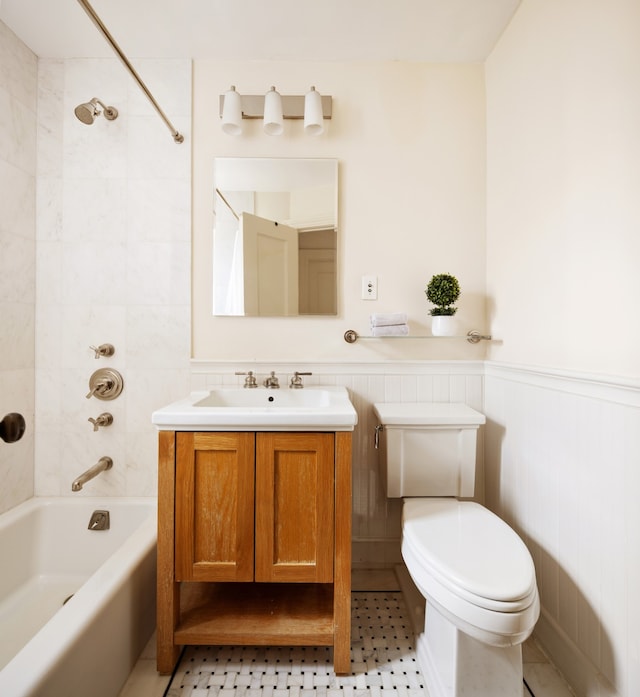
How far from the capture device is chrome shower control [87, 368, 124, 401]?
170 centimetres

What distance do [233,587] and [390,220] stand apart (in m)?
1.65

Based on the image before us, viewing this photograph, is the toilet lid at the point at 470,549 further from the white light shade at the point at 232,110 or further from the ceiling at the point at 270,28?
the ceiling at the point at 270,28

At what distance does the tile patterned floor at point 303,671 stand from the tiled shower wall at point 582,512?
496mm

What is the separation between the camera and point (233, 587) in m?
1.41

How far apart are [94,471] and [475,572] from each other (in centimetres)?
149

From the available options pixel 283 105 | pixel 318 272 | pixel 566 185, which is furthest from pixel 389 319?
pixel 283 105

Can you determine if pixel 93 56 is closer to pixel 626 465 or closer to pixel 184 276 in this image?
pixel 184 276

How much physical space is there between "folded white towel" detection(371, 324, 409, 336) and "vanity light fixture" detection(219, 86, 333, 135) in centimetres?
89

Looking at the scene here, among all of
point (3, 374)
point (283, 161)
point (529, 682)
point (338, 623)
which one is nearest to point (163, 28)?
point (283, 161)

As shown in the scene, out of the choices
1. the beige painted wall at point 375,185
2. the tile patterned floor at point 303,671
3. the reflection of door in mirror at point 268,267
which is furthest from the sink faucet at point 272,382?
the tile patterned floor at point 303,671

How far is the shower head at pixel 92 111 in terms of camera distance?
142 centimetres

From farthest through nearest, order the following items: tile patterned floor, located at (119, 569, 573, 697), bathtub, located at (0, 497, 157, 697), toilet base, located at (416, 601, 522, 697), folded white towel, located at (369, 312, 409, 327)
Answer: folded white towel, located at (369, 312, 409, 327) < tile patterned floor, located at (119, 569, 573, 697) < toilet base, located at (416, 601, 522, 697) < bathtub, located at (0, 497, 157, 697)

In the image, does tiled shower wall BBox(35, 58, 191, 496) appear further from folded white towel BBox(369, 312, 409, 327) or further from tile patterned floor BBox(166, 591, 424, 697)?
folded white towel BBox(369, 312, 409, 327)

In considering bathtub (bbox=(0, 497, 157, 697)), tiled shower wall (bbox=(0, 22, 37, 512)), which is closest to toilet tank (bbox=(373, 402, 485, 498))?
bathtub (bbox=(0, 497, 157, 697))
